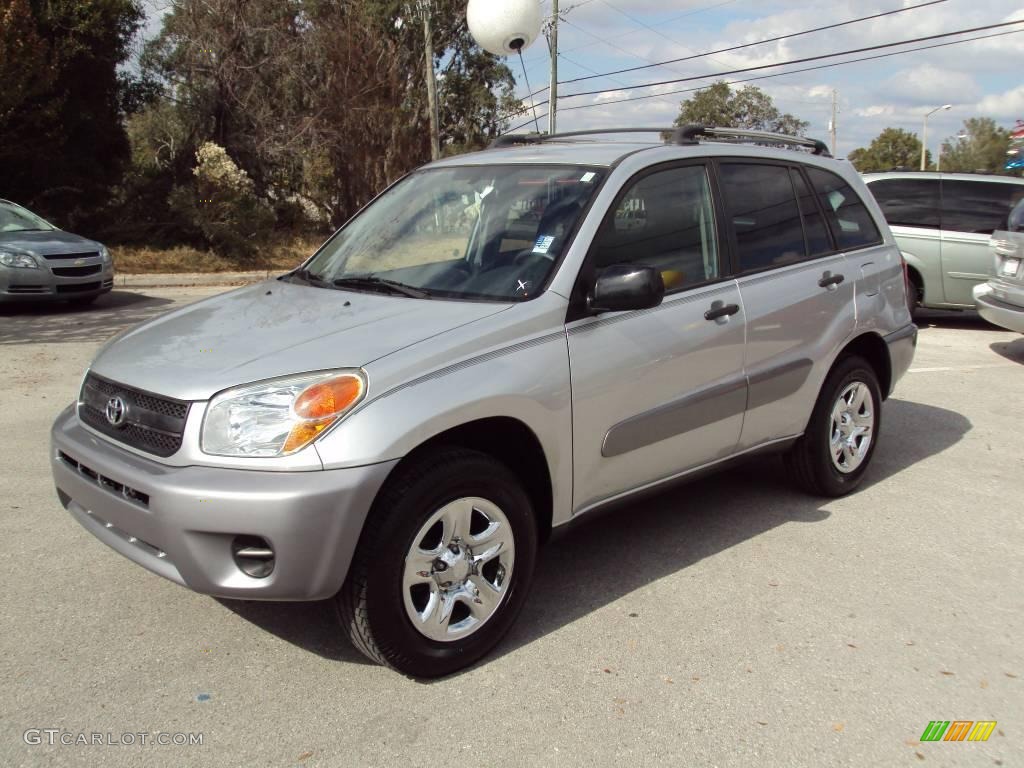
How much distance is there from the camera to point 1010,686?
A: 10.7 ft

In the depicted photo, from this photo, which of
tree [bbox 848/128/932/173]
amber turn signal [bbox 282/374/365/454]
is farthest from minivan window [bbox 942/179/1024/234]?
tree [bbox 848/128/932/173]

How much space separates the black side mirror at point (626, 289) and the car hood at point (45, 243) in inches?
387

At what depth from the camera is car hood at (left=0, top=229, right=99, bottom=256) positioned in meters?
11.3

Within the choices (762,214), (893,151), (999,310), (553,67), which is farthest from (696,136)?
(893,151)

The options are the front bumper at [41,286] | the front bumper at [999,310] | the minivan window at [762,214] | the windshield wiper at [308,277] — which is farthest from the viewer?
the front bumper at [41,286]

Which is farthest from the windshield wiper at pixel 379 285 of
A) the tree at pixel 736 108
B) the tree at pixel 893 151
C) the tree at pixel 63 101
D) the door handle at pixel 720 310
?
the tree at pixel 893 151

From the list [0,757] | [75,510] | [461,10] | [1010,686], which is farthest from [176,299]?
[461,10]

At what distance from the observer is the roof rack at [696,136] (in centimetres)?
446

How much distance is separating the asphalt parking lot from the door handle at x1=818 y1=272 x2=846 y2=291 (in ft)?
3.86

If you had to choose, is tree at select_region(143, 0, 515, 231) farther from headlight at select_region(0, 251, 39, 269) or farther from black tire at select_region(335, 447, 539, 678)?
black tire at select_region(335, 447, 539, 678)

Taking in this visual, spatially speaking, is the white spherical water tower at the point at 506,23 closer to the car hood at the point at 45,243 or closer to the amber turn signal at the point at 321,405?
the car hood at the point at 45,243

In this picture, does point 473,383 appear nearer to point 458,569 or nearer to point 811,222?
point 458,569

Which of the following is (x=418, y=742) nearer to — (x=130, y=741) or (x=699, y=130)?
(x=130, y=741)

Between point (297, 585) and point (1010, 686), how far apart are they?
246 cm
